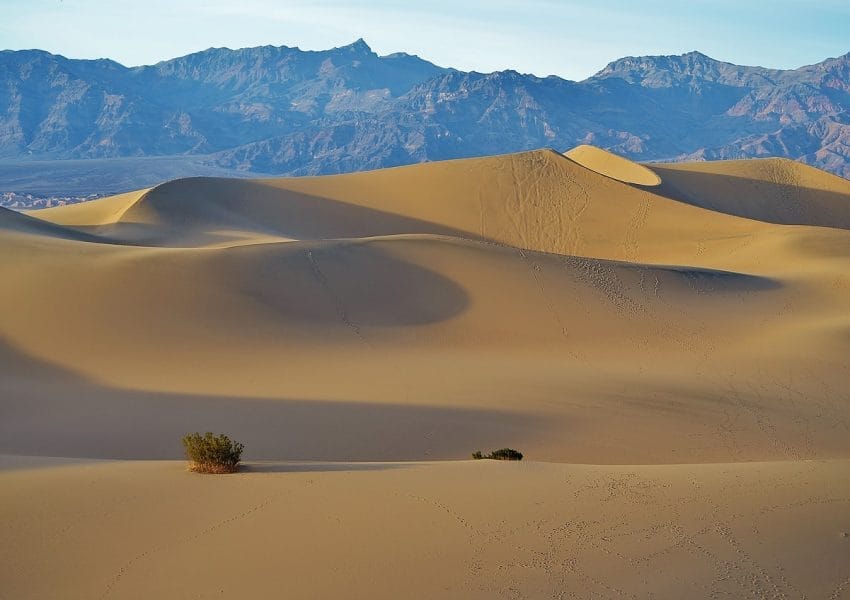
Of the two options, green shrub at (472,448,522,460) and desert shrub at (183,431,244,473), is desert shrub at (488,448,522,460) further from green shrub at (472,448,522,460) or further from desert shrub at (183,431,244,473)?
desert shrub at (183,431,244,473)

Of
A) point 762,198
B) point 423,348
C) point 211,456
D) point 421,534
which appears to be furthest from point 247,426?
point 762,198

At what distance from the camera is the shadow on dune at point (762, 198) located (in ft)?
168

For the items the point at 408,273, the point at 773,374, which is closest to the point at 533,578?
the point at 773,374

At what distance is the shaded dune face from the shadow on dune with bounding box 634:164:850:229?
18.0m

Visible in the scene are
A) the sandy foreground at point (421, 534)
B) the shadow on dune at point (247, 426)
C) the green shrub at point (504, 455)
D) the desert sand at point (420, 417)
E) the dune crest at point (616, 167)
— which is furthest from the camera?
the dune crest at point (616, 167)

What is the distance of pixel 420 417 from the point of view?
12.8 meters

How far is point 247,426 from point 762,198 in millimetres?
47460

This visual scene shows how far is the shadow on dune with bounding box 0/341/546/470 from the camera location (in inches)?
446

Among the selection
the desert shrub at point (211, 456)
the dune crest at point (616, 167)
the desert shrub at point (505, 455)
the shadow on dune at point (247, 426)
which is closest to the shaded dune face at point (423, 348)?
the shadow on dune at point (247, 426)

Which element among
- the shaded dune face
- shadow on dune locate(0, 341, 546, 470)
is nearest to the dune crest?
the shaded dune face

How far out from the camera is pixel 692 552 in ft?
21.2

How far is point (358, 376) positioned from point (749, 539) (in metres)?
9.40

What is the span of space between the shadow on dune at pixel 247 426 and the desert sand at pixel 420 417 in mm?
53

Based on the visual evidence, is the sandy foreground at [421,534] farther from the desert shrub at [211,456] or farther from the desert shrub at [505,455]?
the desert shrub at [505,455]
